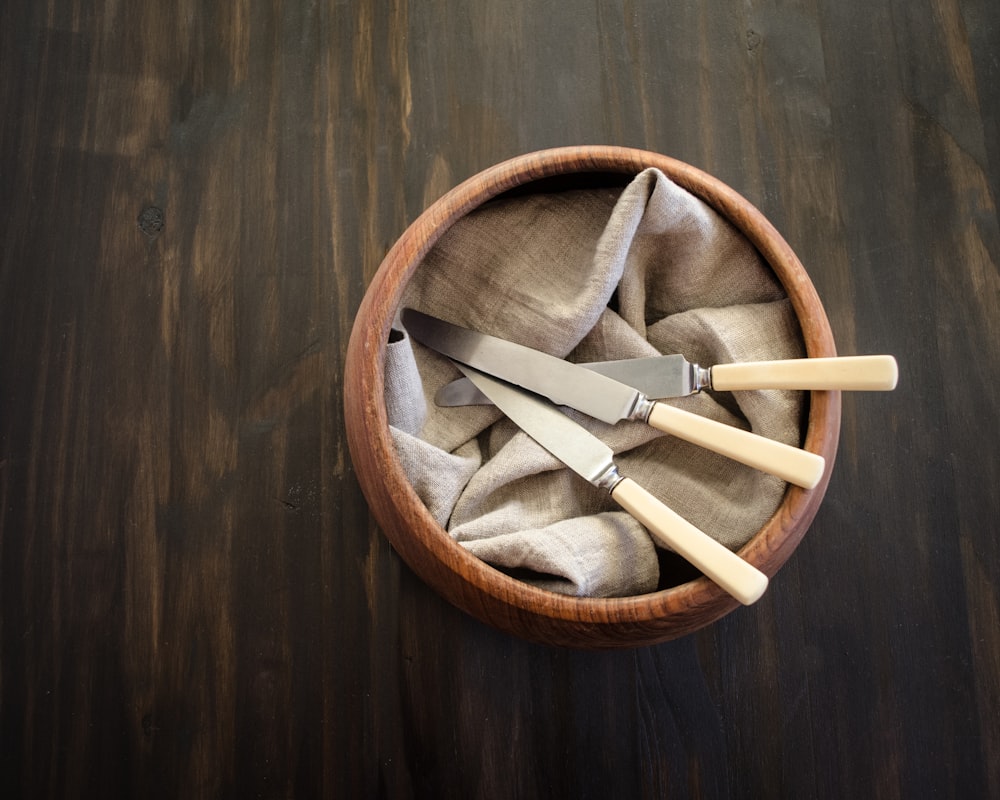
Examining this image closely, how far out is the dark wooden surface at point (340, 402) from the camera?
0.57m

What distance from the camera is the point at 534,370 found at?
47cm

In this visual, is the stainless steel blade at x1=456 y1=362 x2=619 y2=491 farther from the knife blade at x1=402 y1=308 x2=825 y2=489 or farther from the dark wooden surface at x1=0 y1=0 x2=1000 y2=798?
the dark wooden surface at x1=0 y1=0 x2=1000 y2=798

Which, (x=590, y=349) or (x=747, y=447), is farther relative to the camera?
(x=590, y=349)

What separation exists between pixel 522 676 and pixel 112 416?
1.21 feet

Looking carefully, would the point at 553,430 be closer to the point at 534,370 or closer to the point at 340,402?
the point at 534,370

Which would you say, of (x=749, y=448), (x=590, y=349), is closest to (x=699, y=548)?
(x=749, y=448)

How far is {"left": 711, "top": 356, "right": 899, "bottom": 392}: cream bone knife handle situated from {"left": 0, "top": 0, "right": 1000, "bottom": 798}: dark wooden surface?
0.71 feet

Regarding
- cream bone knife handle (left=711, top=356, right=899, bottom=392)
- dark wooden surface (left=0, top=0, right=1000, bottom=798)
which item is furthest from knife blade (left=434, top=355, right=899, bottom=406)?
dark wooden surface (left=0, top=0, right=1000, bottom=798)

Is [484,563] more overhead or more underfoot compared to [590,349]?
more underfoot

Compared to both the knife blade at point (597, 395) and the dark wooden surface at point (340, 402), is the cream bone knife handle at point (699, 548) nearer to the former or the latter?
the knife blade at point (597, 395)

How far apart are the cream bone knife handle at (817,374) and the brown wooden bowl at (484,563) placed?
0.8 inches

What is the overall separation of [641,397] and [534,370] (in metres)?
0.07

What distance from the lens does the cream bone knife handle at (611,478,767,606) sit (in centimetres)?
38

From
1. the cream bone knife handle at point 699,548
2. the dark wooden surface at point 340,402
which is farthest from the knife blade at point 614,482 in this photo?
the dark wooden surface at point 340,402
